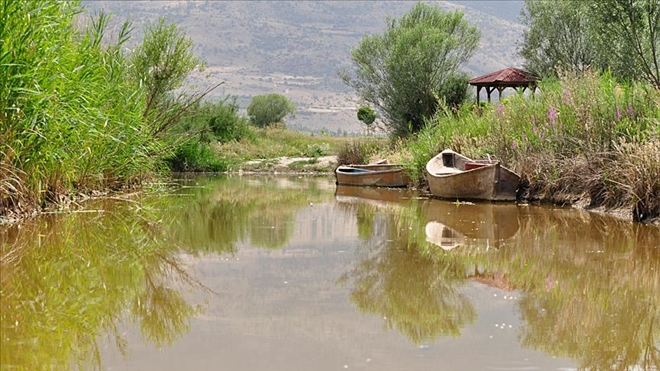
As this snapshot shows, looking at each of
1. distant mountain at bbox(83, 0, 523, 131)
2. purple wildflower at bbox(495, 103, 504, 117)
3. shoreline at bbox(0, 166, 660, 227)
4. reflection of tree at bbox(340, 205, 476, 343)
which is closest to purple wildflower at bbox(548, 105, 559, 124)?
shoreline at bbox(0, 166, 660, 227)

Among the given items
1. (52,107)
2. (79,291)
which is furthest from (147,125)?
(79,291)

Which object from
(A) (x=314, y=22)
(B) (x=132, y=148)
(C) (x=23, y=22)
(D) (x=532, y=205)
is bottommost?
(D) (x=532, y=205)

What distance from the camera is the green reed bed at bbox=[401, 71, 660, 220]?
13092 mm

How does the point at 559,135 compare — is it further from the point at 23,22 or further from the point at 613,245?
the point at 23,22

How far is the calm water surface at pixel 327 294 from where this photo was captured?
5.38 metres

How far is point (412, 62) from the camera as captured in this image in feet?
111

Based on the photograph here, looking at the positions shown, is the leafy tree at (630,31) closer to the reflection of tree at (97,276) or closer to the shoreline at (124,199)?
the shoreline at (124,199)

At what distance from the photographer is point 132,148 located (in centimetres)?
1593

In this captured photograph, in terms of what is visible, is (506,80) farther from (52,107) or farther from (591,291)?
(591,291)

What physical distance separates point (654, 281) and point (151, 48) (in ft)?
61.9

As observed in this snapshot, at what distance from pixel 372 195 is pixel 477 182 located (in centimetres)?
445

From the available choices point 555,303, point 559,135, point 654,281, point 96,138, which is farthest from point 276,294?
point 559,135

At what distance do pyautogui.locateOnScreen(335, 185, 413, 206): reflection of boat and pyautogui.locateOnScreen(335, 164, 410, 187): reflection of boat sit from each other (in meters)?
0.29

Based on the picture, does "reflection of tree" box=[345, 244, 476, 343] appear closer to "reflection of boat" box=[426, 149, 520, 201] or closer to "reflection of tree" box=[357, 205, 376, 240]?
"reflection of tree" box=[357, 205, 376, 240]
